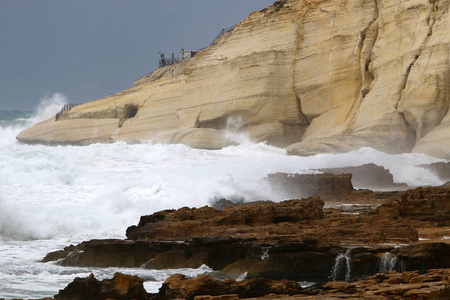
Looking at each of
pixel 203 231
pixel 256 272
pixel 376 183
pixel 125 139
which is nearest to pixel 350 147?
pixel 376 183

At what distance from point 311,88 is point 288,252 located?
26352mm

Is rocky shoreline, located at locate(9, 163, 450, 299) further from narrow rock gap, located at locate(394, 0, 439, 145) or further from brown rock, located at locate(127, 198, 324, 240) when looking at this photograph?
narrow rock gap, located at locate(394, 0, 439, 145)

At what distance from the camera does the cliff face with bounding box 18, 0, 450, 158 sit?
31.2 m

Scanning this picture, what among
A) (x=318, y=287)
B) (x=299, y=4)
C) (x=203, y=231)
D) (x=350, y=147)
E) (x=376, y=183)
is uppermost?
(x=299, y=4)

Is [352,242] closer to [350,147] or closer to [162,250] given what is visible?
[162,250]

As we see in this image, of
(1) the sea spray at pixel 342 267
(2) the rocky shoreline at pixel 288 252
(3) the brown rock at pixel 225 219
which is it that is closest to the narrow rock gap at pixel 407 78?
(2) the rocky shoreline at pixel 288 252

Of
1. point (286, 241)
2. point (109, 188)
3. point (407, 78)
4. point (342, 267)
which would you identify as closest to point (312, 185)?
point (109, 188)

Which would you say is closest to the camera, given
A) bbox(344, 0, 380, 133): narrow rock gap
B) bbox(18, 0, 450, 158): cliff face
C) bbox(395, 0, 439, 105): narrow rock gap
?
bbox(18, 0, 450, 158): cliff face

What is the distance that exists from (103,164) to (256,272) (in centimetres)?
2408

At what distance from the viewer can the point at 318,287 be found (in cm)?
955

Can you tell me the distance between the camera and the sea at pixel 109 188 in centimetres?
1333

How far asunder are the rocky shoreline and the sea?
0.55 m

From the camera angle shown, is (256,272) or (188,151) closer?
(256,272)

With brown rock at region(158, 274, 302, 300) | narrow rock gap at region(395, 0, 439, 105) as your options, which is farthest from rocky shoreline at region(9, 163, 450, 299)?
narrow rock gap at region(395, 0, 439, 105)
